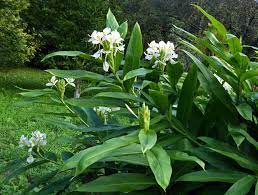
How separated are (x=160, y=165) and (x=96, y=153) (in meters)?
0.18

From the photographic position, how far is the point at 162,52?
1.81 m

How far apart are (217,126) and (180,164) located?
24cm

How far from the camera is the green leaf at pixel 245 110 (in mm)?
1539

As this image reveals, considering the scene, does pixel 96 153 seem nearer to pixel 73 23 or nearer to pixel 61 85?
pixel 61 85

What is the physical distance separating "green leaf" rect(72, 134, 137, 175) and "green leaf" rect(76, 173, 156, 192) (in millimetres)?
208

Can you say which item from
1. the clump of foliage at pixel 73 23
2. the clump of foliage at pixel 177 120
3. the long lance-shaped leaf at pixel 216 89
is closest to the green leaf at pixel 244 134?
the clump of foliage at pixel 177 120

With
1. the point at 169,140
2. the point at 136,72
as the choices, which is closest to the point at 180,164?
the point at 169,140

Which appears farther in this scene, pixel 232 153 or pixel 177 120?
pixel 177 120

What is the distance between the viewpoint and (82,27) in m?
11.4

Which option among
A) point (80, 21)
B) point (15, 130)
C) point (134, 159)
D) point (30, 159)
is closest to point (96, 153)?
point (134, 159)

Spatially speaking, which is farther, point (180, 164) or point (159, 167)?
point (180, 164)

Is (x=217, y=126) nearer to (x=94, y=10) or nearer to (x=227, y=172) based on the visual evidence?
(x=227, y=172)

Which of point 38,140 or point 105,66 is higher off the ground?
point 105,66

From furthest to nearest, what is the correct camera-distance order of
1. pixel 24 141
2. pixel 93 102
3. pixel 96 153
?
pixel 24 141, pixel 93 102, pixel 96 153
